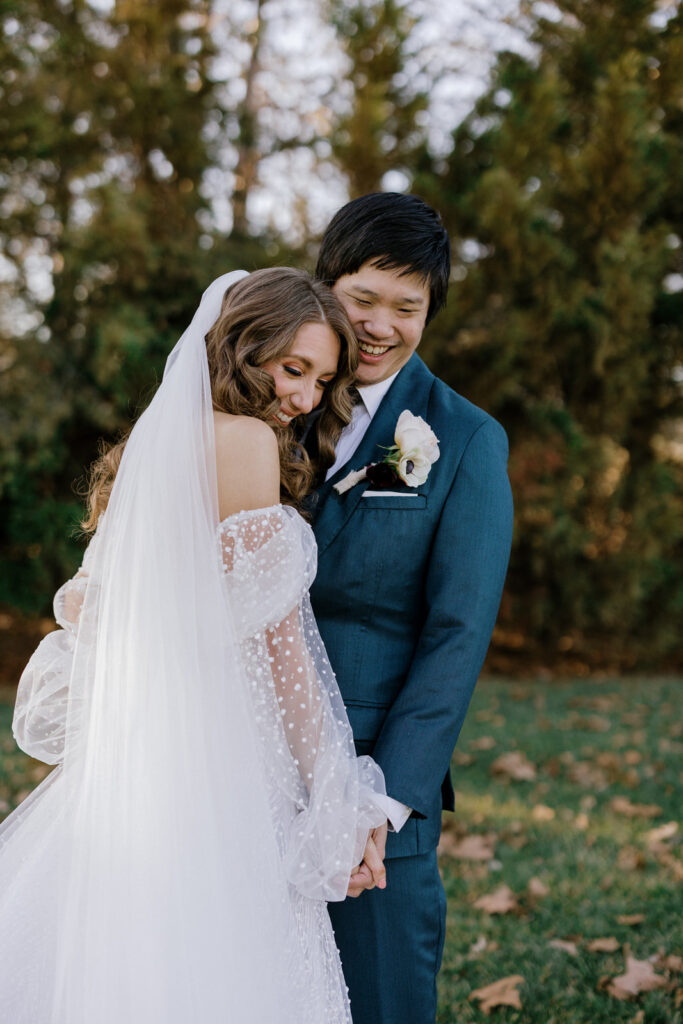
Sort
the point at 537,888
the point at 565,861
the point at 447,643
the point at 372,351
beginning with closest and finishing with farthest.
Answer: the point at 447,643
the point at 372,351
the point at 537,888
the point at 565,861

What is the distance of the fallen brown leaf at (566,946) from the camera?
152 inches

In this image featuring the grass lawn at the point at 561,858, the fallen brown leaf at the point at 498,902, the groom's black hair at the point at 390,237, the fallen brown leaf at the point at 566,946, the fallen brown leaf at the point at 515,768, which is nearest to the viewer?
the groom's black hair at the point at 390,237

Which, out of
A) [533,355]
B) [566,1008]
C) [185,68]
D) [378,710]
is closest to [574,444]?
[533,355]

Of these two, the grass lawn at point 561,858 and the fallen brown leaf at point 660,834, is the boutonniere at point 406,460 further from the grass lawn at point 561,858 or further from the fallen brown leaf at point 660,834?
the fallen brown leaf at point 660,834

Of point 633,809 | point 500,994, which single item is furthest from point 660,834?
point 500,994

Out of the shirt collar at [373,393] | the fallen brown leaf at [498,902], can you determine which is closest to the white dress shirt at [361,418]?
the shirt collar at [373,393]

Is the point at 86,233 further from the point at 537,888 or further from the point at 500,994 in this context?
the point at 500,994

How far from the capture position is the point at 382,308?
→ 8.58ft

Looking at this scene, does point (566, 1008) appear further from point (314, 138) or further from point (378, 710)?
point (314, 138)

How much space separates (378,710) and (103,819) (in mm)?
734

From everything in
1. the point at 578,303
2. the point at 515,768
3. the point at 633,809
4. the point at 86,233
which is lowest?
the point at 515,768

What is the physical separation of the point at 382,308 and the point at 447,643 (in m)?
0.97

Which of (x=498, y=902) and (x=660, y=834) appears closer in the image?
(x=498, y=902)

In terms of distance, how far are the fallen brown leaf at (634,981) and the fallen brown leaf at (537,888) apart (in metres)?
Answer: 0.82
